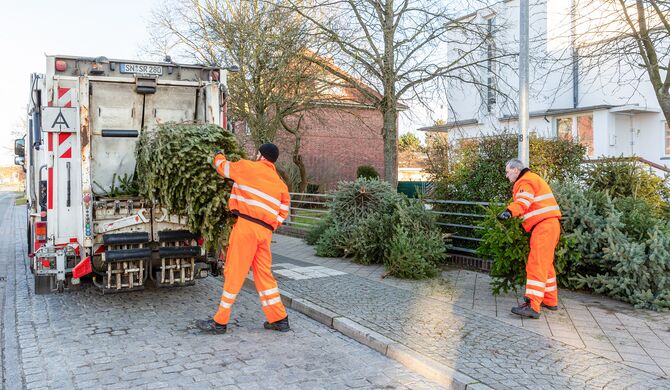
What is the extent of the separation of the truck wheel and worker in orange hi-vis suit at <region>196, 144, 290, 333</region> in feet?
6.65

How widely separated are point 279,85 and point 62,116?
935cm

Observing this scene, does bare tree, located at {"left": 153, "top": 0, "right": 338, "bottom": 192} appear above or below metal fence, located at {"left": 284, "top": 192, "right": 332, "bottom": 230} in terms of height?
above

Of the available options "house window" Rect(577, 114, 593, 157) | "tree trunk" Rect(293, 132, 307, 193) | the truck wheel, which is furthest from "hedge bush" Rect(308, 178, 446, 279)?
"house window" Rect(577, 114, 593, 157)

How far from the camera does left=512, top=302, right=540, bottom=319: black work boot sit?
19.7ft

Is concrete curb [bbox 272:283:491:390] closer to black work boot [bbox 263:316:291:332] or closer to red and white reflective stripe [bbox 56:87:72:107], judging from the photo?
black work boot [bbox 263:316:291:332]

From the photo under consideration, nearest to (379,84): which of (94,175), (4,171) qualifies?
(94,175)

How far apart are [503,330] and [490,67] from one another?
8.25m

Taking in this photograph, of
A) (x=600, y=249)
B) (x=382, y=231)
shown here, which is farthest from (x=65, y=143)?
(x=600, y=249)

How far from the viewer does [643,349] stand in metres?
5.05

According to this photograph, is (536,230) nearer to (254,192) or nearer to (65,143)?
(254,192)

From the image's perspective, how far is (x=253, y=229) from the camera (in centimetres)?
556

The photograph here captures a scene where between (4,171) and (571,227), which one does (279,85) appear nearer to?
(571,227)

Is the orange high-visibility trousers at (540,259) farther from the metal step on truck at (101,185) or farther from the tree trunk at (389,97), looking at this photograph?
the tree trunk at (389,97)

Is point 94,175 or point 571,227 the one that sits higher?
point 94,175
